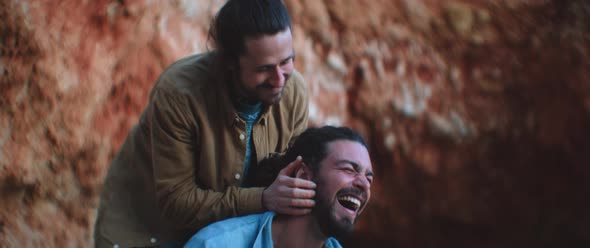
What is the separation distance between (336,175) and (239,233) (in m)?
0.34

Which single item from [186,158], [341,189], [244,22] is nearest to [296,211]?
[341,189]

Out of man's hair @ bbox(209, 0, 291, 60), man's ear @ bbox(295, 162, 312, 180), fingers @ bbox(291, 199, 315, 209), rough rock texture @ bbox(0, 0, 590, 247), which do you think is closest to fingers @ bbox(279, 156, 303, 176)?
man's ear @ bbox(295, 162, 312, 180)

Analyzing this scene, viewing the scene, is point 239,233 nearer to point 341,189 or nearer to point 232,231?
point 232,231

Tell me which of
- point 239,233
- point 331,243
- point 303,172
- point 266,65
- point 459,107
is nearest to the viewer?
point 266,65

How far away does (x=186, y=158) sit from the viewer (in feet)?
7.23

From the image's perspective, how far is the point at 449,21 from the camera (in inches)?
181

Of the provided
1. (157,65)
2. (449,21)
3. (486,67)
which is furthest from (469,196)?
(157,65)

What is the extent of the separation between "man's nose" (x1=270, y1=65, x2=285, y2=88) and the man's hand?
278 millimetres

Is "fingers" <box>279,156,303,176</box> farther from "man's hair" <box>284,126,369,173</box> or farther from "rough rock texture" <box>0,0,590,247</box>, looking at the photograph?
"rough rock texture" <box>0,0,590,247</box>

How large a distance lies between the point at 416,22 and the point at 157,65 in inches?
66.7

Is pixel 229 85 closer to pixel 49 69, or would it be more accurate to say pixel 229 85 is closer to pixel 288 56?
pixel 288 56

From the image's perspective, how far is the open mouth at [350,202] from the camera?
7.23 feet

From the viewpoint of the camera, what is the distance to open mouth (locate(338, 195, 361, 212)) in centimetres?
220

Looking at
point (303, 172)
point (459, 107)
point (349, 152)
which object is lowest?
point (303, 172)
